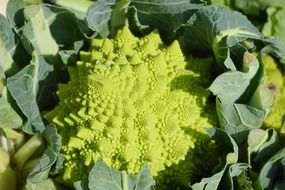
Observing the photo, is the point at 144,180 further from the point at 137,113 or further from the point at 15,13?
the point at 15,13

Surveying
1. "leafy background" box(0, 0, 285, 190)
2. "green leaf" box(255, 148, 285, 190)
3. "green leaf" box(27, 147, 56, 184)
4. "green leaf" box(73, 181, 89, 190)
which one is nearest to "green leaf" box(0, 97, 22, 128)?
"leafy background" box(0, 0, 285, 190)

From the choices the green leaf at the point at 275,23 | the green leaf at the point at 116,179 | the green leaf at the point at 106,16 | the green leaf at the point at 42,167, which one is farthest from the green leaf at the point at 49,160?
the green leaf at the point at 275,23

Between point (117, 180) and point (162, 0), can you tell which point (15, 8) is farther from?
point (117, 180)

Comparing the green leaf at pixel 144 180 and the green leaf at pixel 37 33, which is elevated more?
the green leaf at pixel 37 33

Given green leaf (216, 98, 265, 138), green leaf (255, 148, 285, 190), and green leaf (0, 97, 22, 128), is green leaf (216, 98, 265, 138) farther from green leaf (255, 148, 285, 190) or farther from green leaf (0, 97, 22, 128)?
green leaf (0, 97, 22, 128)

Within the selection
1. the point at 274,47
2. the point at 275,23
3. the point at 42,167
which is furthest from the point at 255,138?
the point at 42,167

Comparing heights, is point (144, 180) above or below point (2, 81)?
below

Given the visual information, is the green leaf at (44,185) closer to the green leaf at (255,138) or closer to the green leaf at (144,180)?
the green leaf at (144,180)
